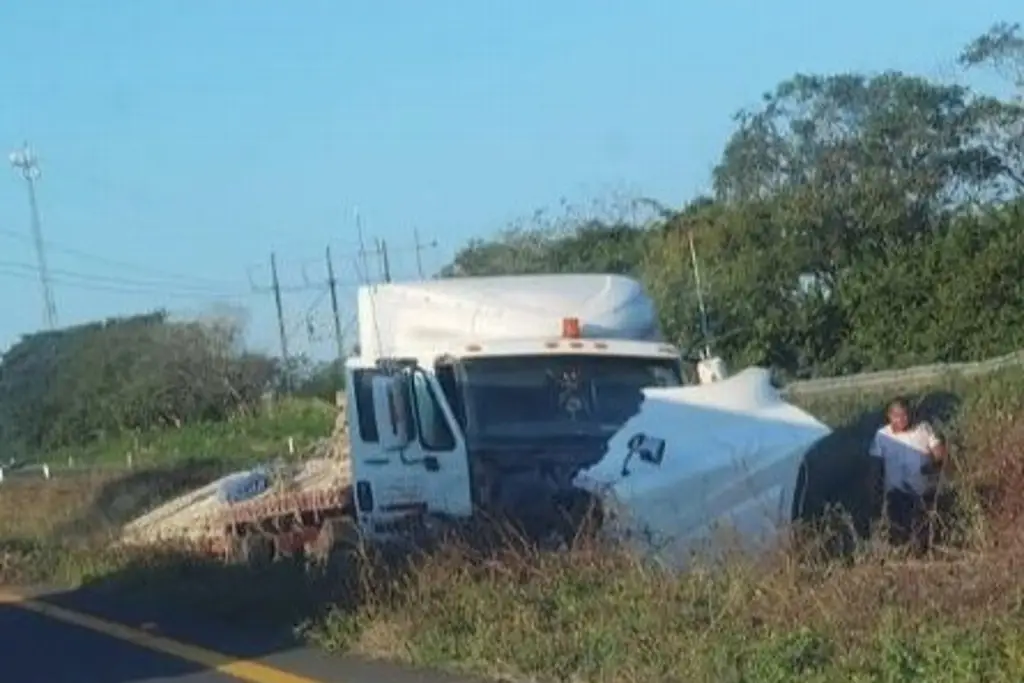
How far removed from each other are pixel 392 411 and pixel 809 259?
30.1 meters

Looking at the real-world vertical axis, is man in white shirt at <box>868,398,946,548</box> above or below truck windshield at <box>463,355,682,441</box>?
below

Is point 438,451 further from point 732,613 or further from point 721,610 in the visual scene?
point 732,613

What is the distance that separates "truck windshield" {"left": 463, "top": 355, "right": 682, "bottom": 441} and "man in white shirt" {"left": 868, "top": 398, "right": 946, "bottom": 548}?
7.17 ft

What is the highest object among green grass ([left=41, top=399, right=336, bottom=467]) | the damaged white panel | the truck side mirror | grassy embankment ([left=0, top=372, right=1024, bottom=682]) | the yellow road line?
the truck side mirror

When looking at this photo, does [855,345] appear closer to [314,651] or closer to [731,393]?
[731,393]

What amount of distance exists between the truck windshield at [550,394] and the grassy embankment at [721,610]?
101 inches

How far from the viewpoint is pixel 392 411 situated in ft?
64.4

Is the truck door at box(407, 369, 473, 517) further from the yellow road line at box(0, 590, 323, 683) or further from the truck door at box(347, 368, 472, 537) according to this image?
the yellow road line at box(0, 590, 323, 683)

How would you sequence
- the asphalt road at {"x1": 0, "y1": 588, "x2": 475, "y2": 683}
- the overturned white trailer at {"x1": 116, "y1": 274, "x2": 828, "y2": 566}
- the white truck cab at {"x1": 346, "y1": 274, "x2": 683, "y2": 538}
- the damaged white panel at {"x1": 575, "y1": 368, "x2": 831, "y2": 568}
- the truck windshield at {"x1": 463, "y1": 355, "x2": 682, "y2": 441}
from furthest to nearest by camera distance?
the truck windshield at {"x1": 463, "y1": 355, "x2": 682, "y2": 441}
the white truck cab at {"x1": 346, "y1": 274, "x2": 683, "y2": 538}
the overturned white trailer at {"x1": 116, "y1": 274, "x2": 828, "y2": 566}
the damaged white panel at {"x1": 575, "y1": 368, "x2": 831, "y2": 568}
the asphalt road at {"x1": 0, "y1": 588, "x2": 475, "y2": 683}

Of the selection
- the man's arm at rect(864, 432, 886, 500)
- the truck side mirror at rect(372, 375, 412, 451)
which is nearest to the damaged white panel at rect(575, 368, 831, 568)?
the man's arm at rect(864, 432, 886, 500)

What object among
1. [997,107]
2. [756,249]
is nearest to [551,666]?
[756,249]

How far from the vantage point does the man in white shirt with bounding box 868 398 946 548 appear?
1700 centimetres

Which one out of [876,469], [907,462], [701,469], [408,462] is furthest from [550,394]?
[907,462]

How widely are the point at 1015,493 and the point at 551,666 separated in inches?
171
